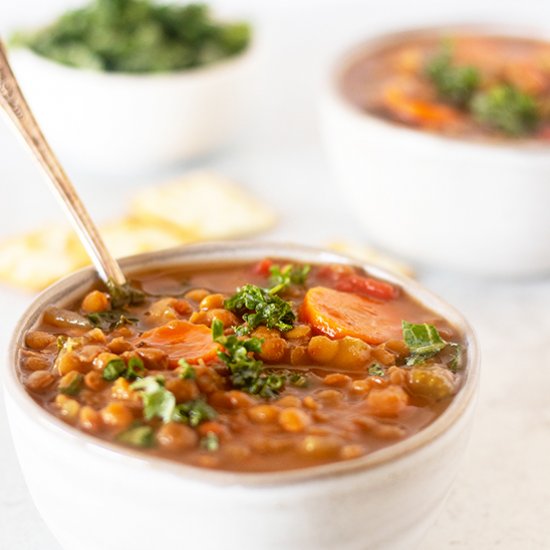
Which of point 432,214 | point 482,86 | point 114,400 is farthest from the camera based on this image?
point 482,86

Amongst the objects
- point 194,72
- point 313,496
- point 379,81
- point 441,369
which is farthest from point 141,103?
point 313,496

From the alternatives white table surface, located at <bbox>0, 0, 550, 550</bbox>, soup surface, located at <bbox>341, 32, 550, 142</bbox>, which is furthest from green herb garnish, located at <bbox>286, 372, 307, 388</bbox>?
soup surface, located at <bbox>341, 32, 550, 142</bbox>

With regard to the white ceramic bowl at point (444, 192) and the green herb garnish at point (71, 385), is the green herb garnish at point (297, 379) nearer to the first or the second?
the green herb garnish at point (71, 385)

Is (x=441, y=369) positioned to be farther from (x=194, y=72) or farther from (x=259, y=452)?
(x=194, y=72)

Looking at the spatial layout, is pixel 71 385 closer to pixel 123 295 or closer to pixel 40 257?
pixel 123 295

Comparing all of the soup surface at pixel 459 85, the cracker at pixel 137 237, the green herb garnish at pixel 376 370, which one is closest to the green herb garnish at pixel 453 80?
the soup surface at pixel 459 85

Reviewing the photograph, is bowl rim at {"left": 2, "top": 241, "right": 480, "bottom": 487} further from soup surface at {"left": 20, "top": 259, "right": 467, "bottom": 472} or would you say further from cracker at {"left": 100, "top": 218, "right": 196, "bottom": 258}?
cracker at {"left": 100, "top": 218, "right": 196, "bottom": 258}

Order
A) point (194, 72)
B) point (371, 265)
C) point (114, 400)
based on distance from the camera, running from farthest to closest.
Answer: point (194, 72) < point (371, 265) < point (114, 400)
